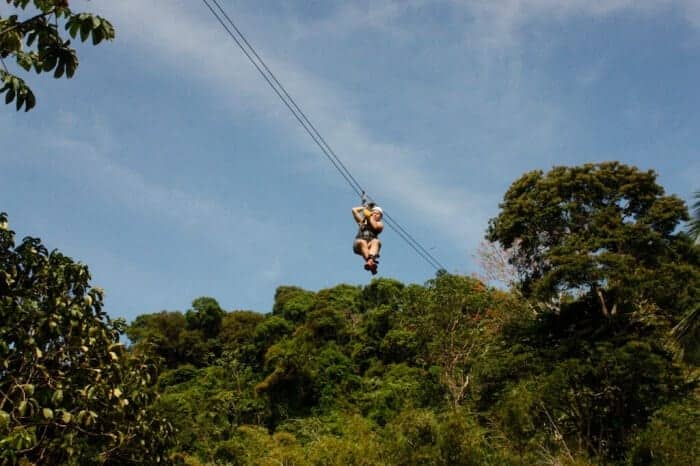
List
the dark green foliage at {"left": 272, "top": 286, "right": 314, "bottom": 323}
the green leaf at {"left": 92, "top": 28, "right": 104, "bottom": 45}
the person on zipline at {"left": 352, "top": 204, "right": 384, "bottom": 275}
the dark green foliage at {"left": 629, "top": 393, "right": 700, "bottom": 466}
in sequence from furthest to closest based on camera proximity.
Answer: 1. the dark green foliage at {"left": 272, "top": 286, "right": 314, "bottom": 323}
2. the dark green foliage at {"left": 629, "top": 393, "right": 700, "bottom": 466}
3. the person on zipline at {"left": 352, "top": 204, "right": 384, "bottom": 275}
4. the green leaf at {"left": 92, "top": 28, "right": 104, "bottom": 45}

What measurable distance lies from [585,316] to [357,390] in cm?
1124

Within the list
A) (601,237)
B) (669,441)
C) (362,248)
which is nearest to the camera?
(362,248)

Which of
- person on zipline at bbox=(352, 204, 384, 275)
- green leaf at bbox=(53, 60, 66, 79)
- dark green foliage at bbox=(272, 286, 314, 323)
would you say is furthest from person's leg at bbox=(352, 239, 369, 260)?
dark green foliage at bbox=(272, 286, 314, 323)

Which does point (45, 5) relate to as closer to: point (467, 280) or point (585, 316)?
point (585, 316)

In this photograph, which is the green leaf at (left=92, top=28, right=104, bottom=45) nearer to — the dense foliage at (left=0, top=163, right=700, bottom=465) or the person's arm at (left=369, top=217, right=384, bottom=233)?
the dense foliage at (left=0, top=163, right=700, bottom=465)

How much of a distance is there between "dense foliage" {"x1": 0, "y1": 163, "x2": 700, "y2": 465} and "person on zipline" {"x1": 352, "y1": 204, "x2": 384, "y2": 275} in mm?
2677

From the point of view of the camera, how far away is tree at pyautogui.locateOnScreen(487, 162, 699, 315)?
18125 mm

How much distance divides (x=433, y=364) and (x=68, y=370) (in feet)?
66.2

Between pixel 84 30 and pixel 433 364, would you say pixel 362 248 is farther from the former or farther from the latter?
pixel 433 364

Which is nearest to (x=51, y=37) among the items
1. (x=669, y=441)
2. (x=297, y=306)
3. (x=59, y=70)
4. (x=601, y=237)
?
(x=59, y=70)

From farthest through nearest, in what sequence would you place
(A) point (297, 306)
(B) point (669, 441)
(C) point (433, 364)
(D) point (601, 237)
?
(A) point (297, 306), (C) point (433, 364), (D) point (601, 237), (B) point (669, 441)

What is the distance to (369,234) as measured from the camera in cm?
893

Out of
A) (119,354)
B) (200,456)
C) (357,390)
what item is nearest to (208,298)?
(357,390)

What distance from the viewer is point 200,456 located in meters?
22.4
